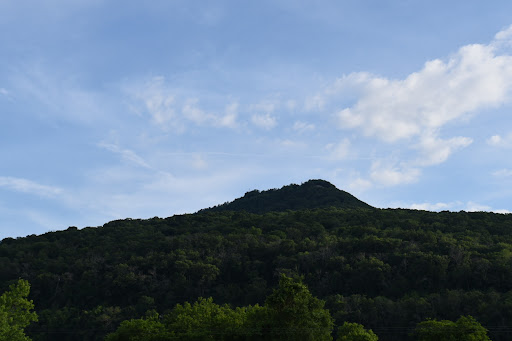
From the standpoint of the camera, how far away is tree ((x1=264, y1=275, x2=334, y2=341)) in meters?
48.3

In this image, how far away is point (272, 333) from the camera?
160ft

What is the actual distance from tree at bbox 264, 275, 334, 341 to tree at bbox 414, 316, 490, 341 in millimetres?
11039

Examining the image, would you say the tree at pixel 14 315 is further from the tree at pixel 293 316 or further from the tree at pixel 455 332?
the tree at pixel 455 332

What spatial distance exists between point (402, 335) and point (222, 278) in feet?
130

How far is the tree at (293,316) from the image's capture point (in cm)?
4834

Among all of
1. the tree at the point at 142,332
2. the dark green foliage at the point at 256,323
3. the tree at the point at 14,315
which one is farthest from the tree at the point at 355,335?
the tree at the point at 14,315

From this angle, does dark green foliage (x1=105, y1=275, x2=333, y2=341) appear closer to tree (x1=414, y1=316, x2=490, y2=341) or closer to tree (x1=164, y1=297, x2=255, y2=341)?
tree (x1=164, y1=297, x2=255, y2=341)

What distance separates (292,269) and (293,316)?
46.3 meters

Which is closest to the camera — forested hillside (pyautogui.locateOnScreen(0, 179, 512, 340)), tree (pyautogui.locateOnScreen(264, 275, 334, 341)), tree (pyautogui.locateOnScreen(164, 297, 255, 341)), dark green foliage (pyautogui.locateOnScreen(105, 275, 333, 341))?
tree (pyautogui.locateOnScreen(264, 275, 334, 341))

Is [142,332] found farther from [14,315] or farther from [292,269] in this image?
[292,269]

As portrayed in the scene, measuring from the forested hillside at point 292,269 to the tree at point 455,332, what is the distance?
18.8m

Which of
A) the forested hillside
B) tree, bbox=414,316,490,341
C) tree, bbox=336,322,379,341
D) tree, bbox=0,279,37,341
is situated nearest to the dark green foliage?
tree, bbox=336,322,379,341

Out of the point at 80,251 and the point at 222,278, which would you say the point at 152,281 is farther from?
the point at 80,251

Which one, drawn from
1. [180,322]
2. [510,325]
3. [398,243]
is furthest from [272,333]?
[398,243]
